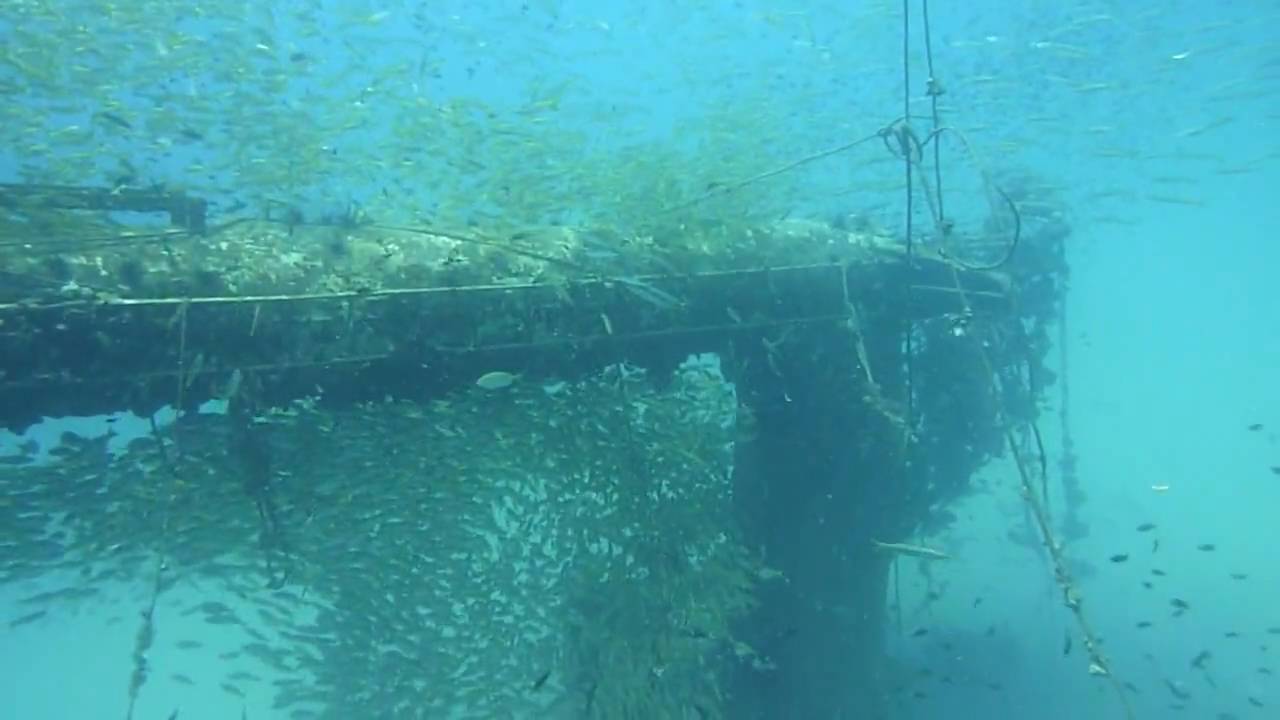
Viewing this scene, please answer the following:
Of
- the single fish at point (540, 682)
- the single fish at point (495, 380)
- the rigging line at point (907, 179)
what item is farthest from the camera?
the rigging line at point (907, 179)

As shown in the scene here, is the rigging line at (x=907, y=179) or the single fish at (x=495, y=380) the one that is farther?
the rigging line at (x=907, y=179)

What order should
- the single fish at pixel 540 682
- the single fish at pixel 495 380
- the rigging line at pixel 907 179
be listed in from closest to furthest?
1. the single fish at pixel 540 682
2. the single fish at pixel 495 380
3. the rigging line at pixel 907 179

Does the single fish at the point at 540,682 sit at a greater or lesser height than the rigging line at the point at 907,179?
lesser

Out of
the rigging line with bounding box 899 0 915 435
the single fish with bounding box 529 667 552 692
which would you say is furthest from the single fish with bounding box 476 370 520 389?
the rigging line with bounding box 899 0 915 435

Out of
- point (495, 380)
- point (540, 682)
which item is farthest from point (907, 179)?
point (540, 682)

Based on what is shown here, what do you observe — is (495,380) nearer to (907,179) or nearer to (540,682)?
(540,682)

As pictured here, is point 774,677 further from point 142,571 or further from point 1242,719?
point 1242,719

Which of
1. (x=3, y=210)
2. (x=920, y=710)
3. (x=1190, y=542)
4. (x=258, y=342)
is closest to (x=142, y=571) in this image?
(x=258, y=342)

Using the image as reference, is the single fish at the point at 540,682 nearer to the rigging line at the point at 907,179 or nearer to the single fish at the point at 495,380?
the single fish at the point at 495,380

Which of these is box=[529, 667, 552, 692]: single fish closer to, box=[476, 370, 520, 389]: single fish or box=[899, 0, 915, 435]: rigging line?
box=[476, 370, 520, 389]: single fish

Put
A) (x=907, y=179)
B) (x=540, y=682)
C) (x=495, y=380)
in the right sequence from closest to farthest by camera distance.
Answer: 1. (x=540, y=682)
2. (x=495, y=380)
3. (x=907, y=179)

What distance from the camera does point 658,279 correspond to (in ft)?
25.1

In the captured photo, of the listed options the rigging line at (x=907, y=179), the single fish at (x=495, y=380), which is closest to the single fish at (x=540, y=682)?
the single fish at (x=495, y=380)

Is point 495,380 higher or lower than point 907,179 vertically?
lower
